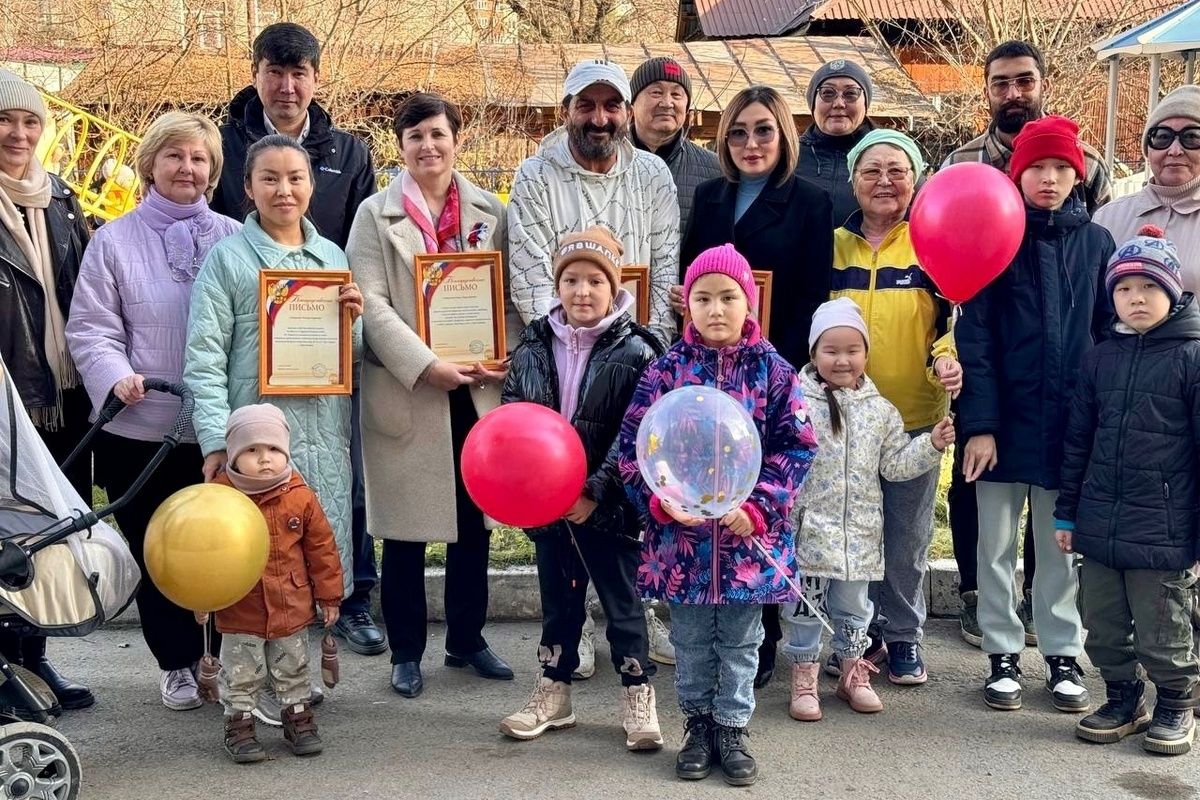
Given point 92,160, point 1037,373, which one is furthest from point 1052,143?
point 92,160

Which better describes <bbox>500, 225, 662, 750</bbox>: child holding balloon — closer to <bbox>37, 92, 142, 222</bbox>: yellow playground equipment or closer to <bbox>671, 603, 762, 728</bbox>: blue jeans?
<bbox>671, 603, 762, 728</bbox>: blue jeans

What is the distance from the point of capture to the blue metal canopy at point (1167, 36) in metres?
13.2

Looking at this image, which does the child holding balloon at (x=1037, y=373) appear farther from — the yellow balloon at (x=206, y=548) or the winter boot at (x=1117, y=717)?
the yellow balloon at (x=206, y=548)

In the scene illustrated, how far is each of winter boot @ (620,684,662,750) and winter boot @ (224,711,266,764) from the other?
132cm

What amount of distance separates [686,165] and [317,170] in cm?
169

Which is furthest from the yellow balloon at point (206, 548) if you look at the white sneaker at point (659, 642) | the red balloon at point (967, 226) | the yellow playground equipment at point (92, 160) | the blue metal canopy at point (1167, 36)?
the blue metal canopy at point (1167, 36)

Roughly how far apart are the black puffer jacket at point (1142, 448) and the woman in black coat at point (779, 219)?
1.14 metres

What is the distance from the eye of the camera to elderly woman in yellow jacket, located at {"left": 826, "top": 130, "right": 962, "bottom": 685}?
4.82 m

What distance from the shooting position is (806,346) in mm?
5016

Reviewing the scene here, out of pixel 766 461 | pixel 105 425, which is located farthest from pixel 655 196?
pixel 105 425

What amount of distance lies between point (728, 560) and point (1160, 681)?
169 centimetres

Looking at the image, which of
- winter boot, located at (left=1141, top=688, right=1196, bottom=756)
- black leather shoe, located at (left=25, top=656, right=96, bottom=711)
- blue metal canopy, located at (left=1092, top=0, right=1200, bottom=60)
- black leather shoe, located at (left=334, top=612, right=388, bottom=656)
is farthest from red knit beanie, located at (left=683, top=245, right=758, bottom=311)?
blue metal canopy, located at (left=1092, top=0, right=1200, bottom=60)

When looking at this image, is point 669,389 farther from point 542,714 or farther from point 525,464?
point 542,714

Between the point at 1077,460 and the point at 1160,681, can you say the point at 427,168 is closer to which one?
the point at 1077,460
